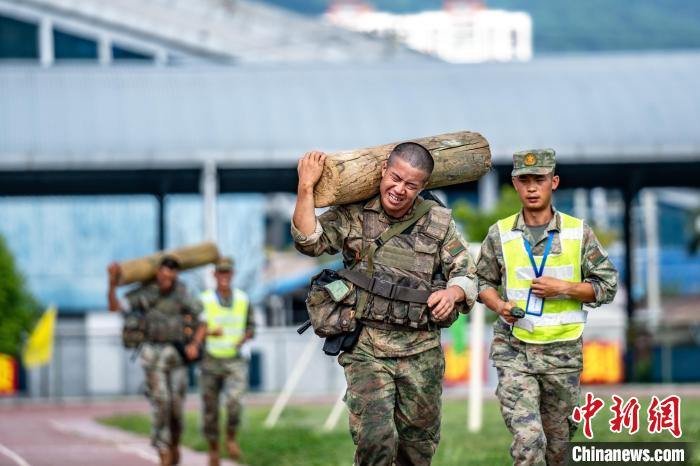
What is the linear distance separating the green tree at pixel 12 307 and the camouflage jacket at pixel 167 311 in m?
14.9

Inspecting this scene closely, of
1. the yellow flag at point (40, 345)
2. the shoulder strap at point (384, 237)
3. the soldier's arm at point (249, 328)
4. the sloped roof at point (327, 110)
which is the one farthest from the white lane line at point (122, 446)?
the sloped roof at point (327, 110)

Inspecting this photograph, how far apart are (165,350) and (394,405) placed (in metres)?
7.84

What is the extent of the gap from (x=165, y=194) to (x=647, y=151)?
1075cm

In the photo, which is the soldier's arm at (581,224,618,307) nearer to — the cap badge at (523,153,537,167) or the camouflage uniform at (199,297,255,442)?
the cap badge at (523,153,537,167)

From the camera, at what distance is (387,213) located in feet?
30.8

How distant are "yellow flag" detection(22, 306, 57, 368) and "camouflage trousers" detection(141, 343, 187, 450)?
14.8 meters

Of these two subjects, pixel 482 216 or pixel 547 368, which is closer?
pixel 547 368

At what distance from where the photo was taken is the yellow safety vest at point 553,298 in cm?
993

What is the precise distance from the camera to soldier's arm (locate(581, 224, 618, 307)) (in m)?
9.84

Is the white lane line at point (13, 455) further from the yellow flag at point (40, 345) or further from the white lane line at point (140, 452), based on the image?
the yellow flag at point (40, 345)

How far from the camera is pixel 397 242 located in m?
9.38

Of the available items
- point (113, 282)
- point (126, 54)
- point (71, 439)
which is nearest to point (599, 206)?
point (126, 54)

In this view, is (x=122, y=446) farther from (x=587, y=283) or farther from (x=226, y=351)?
(x=587, y=283)

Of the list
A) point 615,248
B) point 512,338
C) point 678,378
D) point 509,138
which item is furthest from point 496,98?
point 615,248
